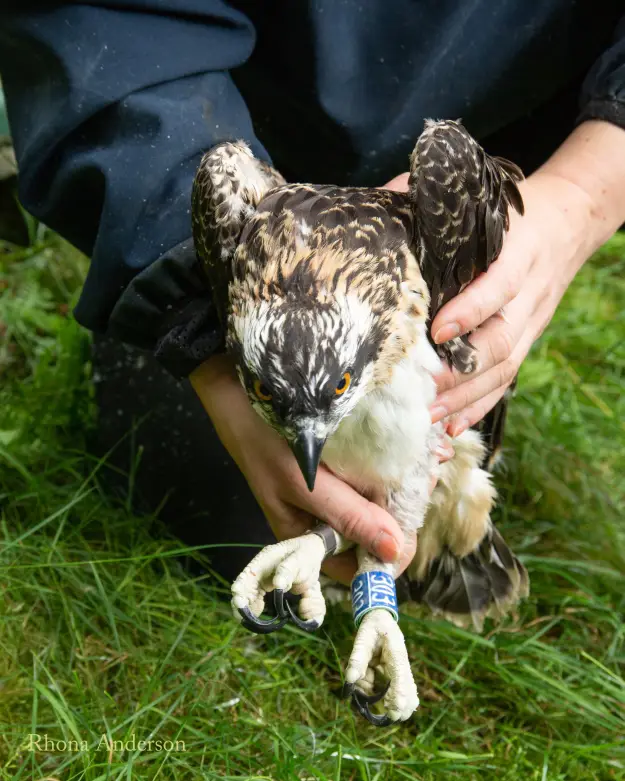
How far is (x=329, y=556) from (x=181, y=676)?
0.67 m

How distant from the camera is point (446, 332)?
8.60 feet

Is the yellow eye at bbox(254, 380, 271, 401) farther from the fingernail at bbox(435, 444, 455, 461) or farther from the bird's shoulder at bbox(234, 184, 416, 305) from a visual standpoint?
the fingernail at bbox(435, 444, 455, 461)

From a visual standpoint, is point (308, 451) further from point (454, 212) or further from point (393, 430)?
point (454, 212)

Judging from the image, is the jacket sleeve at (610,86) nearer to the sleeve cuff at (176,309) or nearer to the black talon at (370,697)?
the sleeve cuff at (176,309)

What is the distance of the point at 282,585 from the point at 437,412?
69cm

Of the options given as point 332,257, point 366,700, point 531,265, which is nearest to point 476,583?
point 366,700

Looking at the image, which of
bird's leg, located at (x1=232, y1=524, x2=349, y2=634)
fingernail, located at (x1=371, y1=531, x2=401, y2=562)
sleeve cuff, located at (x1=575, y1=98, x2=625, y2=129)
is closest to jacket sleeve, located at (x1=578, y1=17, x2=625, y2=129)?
sleeve cuff, located at (x1=575, y1=98, x2=625, y2=129)

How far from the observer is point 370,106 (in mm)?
3613

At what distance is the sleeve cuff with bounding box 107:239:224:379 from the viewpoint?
2.91m

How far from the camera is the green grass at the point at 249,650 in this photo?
2895 mm

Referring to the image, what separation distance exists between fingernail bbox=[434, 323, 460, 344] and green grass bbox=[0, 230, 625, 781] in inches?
44.8

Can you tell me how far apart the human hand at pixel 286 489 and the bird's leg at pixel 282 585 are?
14 cm

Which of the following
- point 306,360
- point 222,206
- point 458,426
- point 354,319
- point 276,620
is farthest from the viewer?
point 458,426

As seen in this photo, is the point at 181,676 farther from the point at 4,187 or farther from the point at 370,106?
the point at 4,187
